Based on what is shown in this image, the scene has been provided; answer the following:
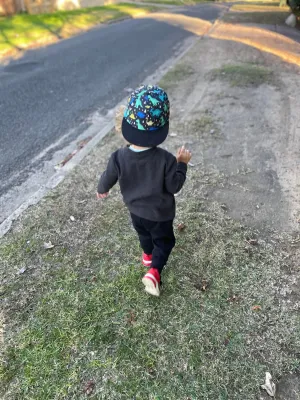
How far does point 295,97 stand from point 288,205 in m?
3.55

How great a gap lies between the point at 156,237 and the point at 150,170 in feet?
1.87

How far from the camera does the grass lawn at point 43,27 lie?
11.6 m

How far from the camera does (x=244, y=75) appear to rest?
25.1 ft

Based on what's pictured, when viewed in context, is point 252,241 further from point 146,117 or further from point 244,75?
point 244,75

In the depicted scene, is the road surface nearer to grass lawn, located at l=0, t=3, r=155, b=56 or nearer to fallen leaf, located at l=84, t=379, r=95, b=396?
grass lawn, located at l=0, t=3, r=155, b=56

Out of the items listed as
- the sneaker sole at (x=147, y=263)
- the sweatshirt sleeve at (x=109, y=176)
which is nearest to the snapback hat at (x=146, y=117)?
the sweatshirt sleeve at (x=109, y=176)

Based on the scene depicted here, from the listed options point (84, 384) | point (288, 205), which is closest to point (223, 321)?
point (84, 384)

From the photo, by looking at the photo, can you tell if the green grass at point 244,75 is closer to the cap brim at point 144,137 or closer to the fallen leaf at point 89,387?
the cap brim at point 144,137

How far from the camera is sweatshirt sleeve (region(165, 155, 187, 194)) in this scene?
7.38ft

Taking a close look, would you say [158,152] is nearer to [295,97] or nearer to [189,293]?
[189,293]

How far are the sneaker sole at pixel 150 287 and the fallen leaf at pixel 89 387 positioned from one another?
2.44 feet

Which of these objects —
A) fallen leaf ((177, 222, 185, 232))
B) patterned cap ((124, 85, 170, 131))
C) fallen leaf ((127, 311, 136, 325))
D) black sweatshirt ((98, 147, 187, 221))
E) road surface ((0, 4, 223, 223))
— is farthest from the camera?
road surface ((0, 4, 223, 223))

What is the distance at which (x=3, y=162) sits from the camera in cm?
475

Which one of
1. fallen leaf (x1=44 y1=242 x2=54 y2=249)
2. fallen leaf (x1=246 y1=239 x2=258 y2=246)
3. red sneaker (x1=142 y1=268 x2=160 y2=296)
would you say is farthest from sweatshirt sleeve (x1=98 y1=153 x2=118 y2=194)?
fallen leaf (x1=246 y1=239 x2=258 y2=246)
